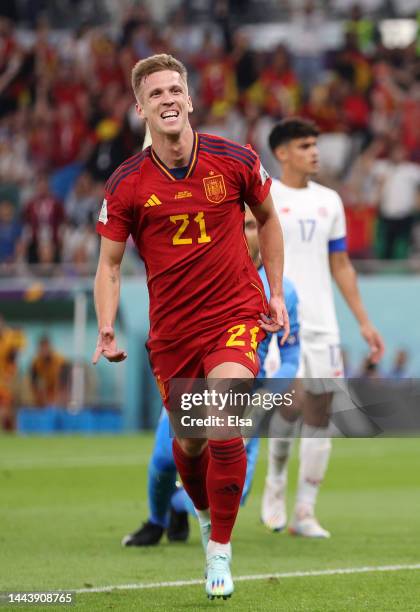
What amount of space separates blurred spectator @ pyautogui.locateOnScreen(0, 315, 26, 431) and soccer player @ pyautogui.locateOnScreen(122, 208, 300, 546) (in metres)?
13.8

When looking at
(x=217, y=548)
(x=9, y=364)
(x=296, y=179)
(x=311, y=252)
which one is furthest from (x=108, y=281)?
(x=9, y=364)

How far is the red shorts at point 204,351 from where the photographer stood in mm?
5672

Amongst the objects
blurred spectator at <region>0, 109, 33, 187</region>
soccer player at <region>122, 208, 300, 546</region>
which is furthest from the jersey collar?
blurred spectator at <region>0, 109, 33, 187</region>

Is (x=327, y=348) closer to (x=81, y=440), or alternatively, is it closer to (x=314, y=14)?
(x=81, y=440)

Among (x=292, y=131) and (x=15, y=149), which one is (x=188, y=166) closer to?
(x=292, y=131)

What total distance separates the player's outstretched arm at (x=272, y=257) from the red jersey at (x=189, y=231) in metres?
0.07

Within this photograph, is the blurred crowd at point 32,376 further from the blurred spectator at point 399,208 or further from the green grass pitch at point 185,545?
the green grass pitch at point 185,545

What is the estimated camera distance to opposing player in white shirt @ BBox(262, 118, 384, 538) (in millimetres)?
8875

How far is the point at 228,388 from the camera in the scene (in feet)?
18.2

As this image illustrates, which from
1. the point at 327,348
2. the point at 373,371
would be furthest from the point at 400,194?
the point at 327,348

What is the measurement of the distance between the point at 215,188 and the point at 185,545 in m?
2.86

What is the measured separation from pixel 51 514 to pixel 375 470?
545 centimetres

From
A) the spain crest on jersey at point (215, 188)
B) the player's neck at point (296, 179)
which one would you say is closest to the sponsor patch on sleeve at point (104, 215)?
the spain crest on jersey at point (215, 188)

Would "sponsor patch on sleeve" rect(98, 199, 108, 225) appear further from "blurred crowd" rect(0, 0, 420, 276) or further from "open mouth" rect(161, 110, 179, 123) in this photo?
"blurred crowd" rect(0, 0, 420, 276)
